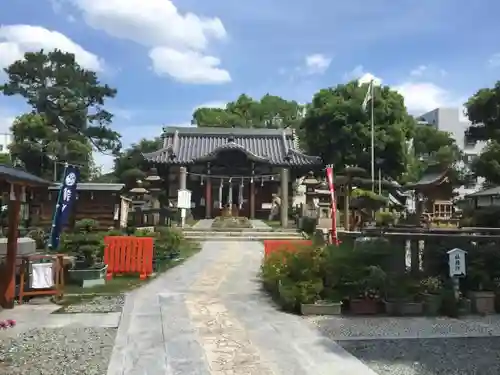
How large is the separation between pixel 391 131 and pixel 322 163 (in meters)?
5.35

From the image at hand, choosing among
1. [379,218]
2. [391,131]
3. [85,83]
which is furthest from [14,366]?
[85,83]

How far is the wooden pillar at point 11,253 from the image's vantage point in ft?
28.7

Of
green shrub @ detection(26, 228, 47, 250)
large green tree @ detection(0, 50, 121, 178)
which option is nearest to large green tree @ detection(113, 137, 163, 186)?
large green tree @ detection(0, 50, 121, 178)

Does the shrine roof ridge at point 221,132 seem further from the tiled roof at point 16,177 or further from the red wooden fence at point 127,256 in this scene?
the tiled roof at point 16,177

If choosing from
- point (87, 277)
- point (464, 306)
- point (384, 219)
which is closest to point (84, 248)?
point (87, 277)

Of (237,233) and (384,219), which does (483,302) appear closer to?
(384,219)

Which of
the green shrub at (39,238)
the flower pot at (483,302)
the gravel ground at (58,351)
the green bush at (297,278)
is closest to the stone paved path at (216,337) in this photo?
the gravel ground at (58,351)

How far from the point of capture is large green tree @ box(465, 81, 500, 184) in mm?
25561

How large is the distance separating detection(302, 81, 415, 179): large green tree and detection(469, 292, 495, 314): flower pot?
2681 cm

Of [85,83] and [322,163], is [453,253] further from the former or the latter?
[85,83]

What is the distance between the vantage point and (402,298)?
8375mm

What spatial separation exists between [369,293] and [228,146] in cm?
2492

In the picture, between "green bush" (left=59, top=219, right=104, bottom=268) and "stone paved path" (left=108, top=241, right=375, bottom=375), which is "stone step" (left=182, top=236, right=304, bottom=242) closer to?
"green bush" (left=59, top=219, right=104, bottom=268)

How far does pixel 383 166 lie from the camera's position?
3612 centimetres
